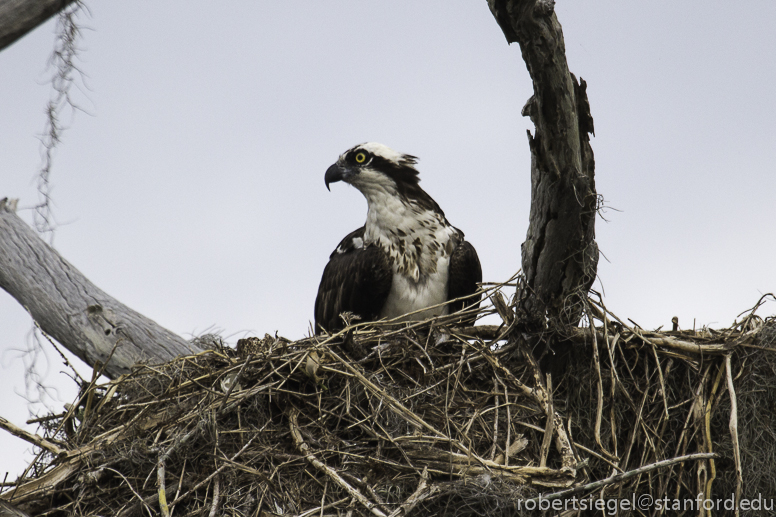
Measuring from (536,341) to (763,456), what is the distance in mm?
1480

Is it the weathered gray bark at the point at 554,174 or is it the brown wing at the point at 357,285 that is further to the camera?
the brown wing at the point at 357,285

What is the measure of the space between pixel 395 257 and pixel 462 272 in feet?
1.63

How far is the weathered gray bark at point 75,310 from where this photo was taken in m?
6.16

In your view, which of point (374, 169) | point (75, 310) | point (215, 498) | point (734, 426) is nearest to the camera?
point (215, 498)

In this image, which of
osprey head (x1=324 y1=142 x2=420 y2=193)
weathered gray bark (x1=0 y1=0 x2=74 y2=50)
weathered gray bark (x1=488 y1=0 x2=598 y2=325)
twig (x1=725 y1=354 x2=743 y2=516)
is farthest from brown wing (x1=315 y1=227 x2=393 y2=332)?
weathered gray bark (x1=0 y1=0 x2=74 y2=50)

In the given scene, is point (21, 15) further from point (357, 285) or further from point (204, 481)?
point (357, 285)

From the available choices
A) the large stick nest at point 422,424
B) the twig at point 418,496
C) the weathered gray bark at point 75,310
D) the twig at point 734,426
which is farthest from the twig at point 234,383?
the twig at point 734,426

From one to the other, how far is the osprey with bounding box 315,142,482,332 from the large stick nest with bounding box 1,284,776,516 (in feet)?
1.93

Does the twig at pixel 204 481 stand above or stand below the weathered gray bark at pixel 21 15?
below

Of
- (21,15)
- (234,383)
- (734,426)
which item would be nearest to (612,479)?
(734,426)

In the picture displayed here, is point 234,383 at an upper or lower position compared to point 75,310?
lower

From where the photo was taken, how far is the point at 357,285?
18.5 ft

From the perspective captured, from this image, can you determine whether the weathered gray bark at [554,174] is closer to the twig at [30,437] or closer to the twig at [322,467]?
the twig at [322,467]

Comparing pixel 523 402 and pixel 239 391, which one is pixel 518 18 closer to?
pixel 523 402
